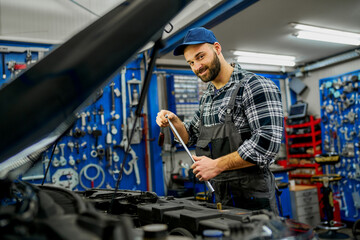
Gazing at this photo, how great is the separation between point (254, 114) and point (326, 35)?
3572 mm

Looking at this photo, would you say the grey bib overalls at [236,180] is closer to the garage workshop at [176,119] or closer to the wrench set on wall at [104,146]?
the garage workshop at [176,119]

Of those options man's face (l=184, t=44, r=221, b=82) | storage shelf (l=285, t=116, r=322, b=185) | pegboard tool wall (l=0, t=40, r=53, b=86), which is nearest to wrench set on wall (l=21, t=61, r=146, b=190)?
pegboard tool wall (l=0, t=40, r=53, b=86)

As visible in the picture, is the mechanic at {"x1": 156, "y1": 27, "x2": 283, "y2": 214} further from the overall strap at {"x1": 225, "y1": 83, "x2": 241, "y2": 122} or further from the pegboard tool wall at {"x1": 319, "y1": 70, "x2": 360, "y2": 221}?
the pegboard tool wall at {"x1": 319, "y1": 70, "x2": 360, "y2": 221}

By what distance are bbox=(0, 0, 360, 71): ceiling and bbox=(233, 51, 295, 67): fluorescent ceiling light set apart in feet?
1.97

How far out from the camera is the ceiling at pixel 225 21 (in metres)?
3.44

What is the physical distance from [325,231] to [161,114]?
4139 millimetres

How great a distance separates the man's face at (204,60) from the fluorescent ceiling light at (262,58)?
3487 mm

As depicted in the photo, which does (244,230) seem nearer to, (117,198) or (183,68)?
(117,198)

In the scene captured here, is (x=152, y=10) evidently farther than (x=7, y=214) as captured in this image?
Yes

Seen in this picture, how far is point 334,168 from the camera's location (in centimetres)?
526

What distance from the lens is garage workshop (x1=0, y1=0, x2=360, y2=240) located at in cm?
71

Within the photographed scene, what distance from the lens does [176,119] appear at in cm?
182

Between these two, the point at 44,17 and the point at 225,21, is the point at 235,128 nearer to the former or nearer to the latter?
the point at 225,21

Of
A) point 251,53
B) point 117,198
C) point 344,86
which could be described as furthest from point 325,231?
point 117,198
